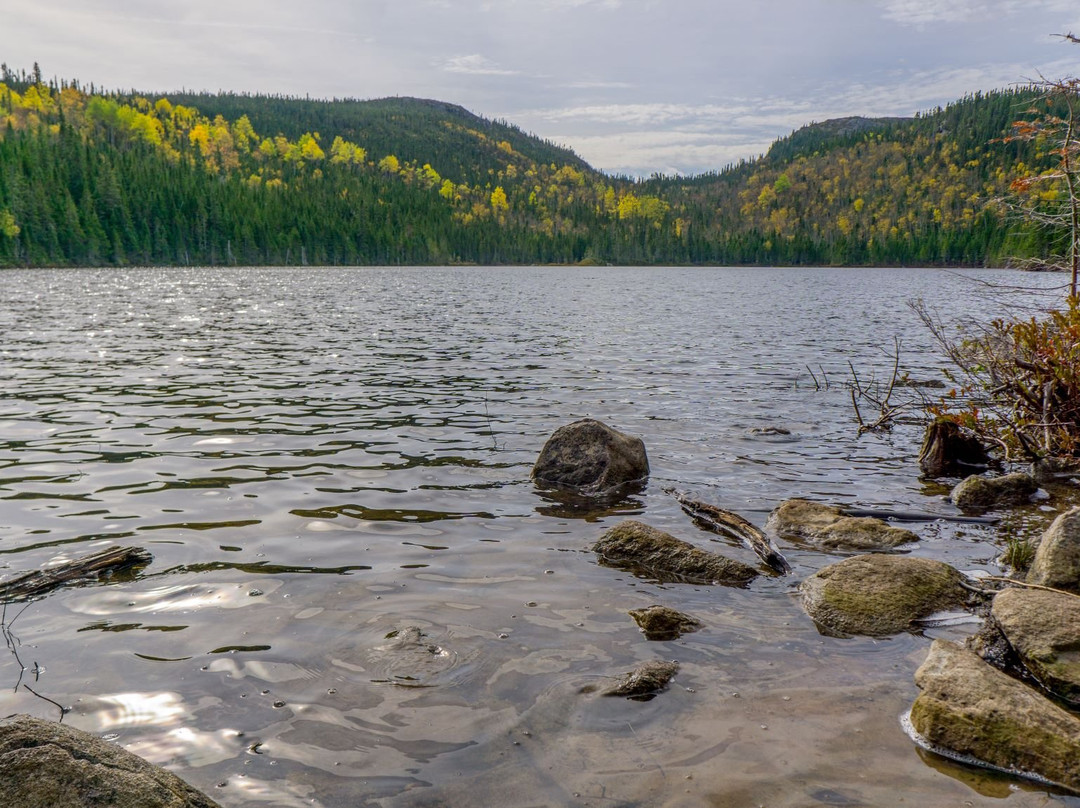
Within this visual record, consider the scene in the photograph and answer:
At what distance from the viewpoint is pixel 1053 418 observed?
41.9 feet

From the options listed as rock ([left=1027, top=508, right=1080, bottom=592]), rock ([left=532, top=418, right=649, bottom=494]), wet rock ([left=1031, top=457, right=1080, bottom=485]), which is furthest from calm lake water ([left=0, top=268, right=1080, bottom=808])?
wet rock ([left=1031, top=457, right=1080, bottom=485])

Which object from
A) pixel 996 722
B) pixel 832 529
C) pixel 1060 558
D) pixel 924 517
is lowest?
pixel 924 517

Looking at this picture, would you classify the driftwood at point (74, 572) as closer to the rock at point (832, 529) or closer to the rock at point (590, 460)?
the rock at point (590, 460)

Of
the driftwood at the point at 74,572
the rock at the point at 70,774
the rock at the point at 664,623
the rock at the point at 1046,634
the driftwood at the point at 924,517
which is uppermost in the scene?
the rock at the point at 70,774

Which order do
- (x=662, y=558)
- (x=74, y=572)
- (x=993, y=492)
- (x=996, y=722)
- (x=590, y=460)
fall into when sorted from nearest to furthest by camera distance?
(x=996, y=722) < (x=74, y=572) < (x=662, y=558) < (x=993, y=492) < (x=590, y=460)

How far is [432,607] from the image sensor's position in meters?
7.48

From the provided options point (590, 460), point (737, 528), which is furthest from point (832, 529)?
point (590, 460)

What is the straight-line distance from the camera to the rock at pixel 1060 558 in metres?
7.25

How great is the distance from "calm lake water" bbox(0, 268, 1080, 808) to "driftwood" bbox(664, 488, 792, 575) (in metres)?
0.20

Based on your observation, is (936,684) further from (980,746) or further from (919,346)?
(919,346)

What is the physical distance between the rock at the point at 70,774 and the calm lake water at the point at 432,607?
130 cm

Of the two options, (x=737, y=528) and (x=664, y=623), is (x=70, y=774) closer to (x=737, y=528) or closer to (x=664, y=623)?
(x=664, y=623)

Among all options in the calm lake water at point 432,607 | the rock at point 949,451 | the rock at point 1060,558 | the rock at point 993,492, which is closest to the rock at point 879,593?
the calm lake water at point 432,607

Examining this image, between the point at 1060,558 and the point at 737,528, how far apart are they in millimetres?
3523
